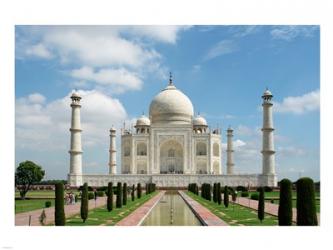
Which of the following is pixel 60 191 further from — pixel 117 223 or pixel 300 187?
pixel 300 187

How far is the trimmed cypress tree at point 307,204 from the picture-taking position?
750 cm

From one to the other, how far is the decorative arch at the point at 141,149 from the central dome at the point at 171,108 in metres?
2.26

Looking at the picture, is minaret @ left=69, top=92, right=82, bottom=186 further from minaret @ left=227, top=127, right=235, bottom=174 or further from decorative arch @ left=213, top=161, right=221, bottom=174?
minaret @ left=227, top=127, right=235, bottom=174

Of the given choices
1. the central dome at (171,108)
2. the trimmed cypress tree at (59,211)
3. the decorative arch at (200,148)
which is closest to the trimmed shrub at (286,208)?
the trimmed cypress tree at (59,211)

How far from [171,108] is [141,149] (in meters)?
3.39

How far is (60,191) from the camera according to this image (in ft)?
28.3

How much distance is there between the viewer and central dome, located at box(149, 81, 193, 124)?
102 feet

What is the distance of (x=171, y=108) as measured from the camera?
102 ft

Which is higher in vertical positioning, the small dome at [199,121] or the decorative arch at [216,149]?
the small dome at [199,121]

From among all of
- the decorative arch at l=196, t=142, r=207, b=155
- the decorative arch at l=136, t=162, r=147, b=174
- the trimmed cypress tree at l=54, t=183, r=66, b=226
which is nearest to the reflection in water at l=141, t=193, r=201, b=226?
the trimmed cypress tree at l=54, t=183, r=66, b=226

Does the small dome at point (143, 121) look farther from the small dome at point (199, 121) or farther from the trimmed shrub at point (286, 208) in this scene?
the trimmed shrub at point (286, 208)

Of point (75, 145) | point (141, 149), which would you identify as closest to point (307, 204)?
point (75, 145)
